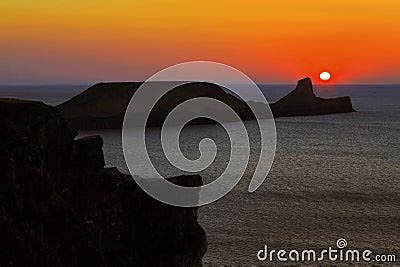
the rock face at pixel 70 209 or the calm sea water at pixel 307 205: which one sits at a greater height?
the rock face at pixel 70 209

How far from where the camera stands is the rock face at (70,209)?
29516 mm

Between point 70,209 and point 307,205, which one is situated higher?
point 70,209

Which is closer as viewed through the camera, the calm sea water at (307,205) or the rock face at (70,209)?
the rock face at (70,209)

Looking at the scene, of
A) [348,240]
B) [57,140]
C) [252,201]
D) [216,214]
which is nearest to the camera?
[57,140]

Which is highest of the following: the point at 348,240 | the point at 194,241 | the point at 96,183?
the point at 96,183

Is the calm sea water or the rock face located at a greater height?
the rock face

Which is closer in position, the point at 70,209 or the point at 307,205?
the point at 70,209

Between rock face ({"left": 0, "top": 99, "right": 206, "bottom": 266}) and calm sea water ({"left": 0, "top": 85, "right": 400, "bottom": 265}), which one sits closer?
rock face ({"left": 0, "top": 99, "right": 206, "bottom": 266})

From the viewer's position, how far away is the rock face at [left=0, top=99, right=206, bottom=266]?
96.8 feet

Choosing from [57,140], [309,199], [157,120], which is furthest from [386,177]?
[157,120]

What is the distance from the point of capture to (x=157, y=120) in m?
198

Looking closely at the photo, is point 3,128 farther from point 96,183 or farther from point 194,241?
point 194,241

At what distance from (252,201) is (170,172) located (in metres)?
21.3

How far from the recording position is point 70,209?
A: 1252 inches
